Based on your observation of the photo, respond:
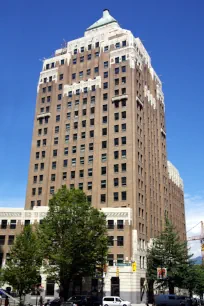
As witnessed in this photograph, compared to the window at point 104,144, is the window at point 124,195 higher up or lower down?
lower down

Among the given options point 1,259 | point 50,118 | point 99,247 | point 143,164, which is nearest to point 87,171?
point 143,164

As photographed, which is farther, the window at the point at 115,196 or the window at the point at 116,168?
the window at the point at 116,168

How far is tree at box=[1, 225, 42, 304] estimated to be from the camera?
4906cm

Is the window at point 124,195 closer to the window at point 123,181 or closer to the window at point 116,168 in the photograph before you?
the window at point 123,181

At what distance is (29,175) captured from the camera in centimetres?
8819

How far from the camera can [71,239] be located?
49500 millimetres

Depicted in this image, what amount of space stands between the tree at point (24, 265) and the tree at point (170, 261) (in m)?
24.9

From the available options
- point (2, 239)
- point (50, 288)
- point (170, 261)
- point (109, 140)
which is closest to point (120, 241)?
point (170, 261)

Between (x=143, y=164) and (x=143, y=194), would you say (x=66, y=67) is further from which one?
(x=143, y=194)

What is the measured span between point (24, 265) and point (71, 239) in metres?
8.31

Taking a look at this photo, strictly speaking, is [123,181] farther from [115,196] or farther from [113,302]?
[113,302]

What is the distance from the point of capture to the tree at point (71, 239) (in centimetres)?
4941

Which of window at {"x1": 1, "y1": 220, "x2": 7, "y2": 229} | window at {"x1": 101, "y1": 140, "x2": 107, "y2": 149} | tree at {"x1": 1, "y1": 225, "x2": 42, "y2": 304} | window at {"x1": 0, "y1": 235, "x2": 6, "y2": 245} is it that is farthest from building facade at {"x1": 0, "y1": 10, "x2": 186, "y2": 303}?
tree at {"x1": 1, "y1": 225, "x2": 42, "y2": 304}

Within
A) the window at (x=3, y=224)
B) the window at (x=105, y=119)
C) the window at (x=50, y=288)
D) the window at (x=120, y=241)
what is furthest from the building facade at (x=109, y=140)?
the window at (x=50, y=288)
